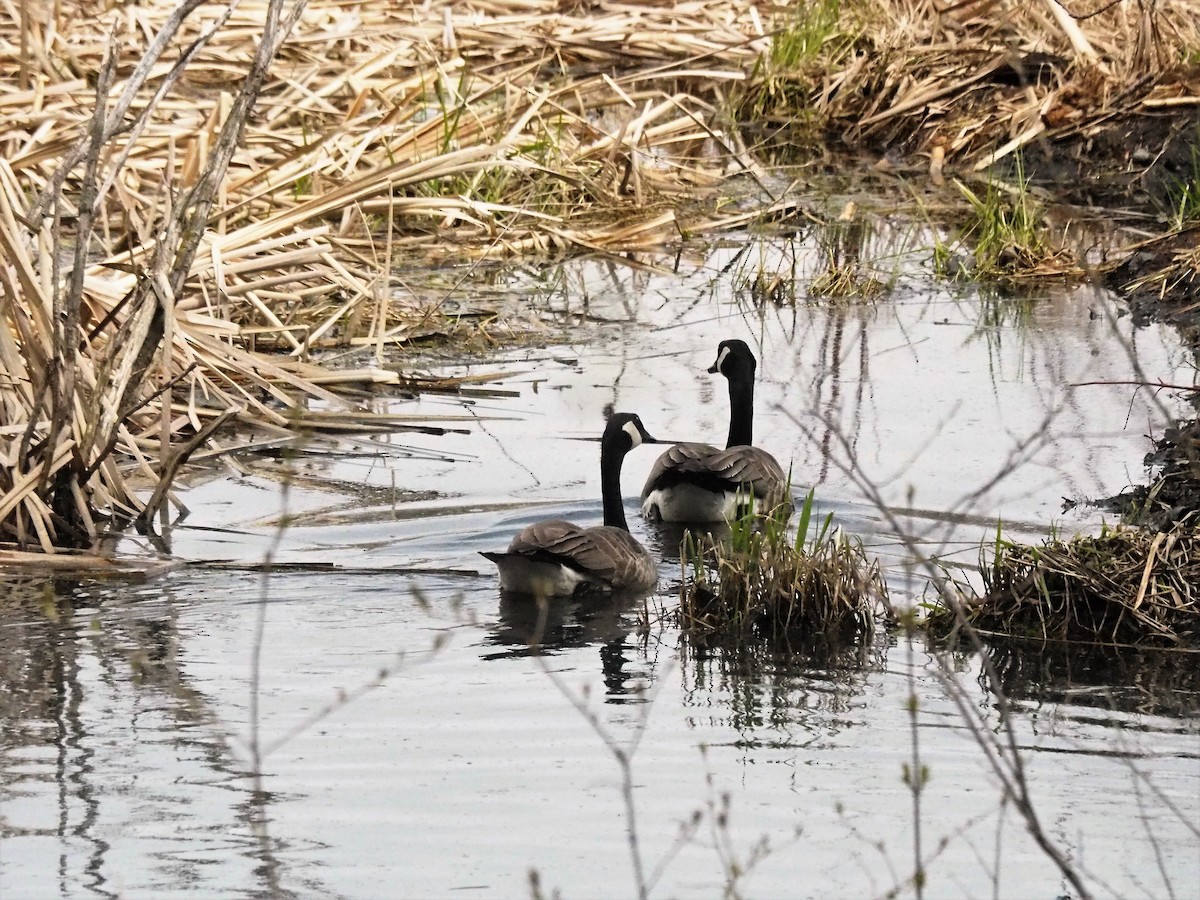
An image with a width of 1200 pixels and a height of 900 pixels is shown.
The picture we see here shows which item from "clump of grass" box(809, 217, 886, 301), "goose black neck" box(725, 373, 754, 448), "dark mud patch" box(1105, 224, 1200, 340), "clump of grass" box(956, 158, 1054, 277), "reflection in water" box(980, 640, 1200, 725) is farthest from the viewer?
"clump of grass" box(956, 158, 1054, 277)

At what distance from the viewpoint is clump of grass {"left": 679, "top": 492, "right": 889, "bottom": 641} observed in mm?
6422

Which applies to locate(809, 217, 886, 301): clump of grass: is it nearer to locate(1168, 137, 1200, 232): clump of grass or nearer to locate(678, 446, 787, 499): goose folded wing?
locate(1168, 137, 1200, 232): clump of grass

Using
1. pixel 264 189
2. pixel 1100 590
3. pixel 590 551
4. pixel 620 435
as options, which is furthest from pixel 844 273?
pixel 1100 590

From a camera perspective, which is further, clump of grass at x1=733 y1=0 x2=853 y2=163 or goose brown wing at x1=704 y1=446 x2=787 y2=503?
clump of grass at x1=733 y1=0 x2=853 y2=163

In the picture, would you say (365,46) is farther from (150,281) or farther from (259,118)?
(150,281)

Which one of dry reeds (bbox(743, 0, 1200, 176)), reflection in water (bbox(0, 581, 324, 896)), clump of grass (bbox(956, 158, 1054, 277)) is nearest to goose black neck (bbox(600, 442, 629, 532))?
reflection in water (bbox(0, 581, 324, 896))

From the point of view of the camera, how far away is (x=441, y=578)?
7.18 m

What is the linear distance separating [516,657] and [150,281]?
2119 millimetres

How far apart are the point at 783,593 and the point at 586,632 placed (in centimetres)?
71

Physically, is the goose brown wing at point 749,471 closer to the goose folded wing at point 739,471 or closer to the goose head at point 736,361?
the goose folded wing at point 739,471

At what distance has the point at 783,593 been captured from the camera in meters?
6.47

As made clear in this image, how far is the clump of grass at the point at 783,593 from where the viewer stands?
6.42m

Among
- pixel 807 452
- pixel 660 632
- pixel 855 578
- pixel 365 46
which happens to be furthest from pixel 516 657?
pixel 365 46

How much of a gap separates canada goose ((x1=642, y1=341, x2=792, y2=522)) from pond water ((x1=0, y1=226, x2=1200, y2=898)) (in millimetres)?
192
